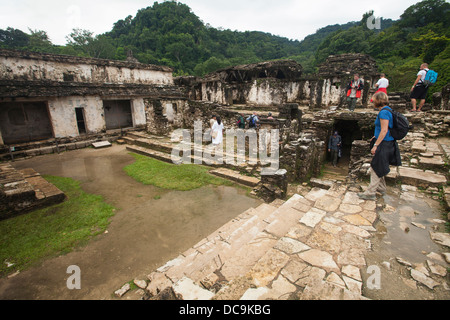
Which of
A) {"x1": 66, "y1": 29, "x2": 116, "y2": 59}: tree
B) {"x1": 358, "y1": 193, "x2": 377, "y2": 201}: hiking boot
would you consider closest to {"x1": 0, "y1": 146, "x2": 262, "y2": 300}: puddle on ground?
{"x1": 358, "y1": 193, "x2": 377, "y2": 201}: hiking boot

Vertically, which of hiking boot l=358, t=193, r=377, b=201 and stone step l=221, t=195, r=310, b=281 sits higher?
hiking boot l=358, t=193, r=377, b=201

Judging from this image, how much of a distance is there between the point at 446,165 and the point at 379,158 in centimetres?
296

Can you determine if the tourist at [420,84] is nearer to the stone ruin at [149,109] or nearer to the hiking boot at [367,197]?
the stone ruin at [149,109]

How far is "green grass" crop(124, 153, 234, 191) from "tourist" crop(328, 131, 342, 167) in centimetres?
582

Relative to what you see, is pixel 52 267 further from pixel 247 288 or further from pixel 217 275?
pixel 247 288

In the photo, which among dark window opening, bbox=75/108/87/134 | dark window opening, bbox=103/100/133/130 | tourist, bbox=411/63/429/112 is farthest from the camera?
dark window opening, bbox=103/100/133/130

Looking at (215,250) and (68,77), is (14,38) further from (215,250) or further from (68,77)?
(215,250)

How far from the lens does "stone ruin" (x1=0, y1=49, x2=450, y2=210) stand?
7.95 m

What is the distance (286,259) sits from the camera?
7.95 ft

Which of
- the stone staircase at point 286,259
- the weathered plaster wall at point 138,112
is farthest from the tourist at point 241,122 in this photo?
the weathered plaster wall at point 138,112

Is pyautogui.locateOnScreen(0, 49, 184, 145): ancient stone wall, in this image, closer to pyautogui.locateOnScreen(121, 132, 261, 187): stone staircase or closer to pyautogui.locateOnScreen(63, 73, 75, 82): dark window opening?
pyautogui.locateOnScreen(63, 73, 75, 82): dark window opening

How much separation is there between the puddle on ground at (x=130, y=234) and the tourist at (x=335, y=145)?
19.3 ft

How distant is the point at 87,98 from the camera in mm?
12391
